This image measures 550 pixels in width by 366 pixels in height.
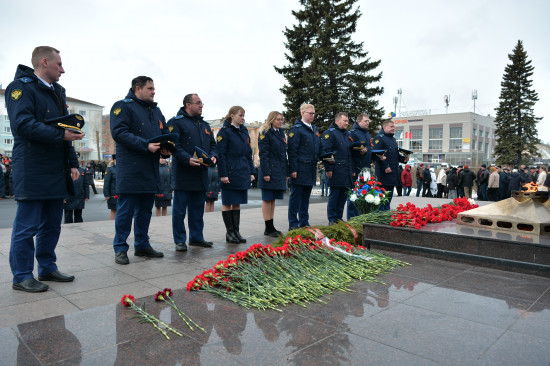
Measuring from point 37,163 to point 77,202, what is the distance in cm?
539

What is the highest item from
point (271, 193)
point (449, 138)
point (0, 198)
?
point (449, 138)

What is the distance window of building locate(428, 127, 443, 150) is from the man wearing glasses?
7970 cm

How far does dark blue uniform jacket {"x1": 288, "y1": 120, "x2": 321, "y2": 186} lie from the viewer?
6.58 metres

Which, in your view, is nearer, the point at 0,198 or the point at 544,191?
the point at 544,191

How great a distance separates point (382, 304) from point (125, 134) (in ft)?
10.0

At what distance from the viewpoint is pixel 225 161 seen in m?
5.82

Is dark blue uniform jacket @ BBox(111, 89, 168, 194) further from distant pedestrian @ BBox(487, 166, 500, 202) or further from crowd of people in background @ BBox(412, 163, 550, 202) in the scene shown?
distant pedestrian @ BBox(487, 166, 500, 202)

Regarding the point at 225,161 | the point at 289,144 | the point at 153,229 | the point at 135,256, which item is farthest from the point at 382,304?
the point at 153,229

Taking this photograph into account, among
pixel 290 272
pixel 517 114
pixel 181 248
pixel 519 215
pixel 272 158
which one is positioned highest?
pixel 517 114

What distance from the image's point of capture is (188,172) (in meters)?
5.30

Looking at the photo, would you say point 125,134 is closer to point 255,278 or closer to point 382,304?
point 255,278

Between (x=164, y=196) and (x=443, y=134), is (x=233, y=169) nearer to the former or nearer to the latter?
(x=164, y=196)

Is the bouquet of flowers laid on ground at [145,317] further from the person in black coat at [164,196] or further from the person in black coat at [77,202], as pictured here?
the person in black coat at [164,196]

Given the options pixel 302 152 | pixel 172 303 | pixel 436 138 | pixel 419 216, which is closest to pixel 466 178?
pixel 302 152
